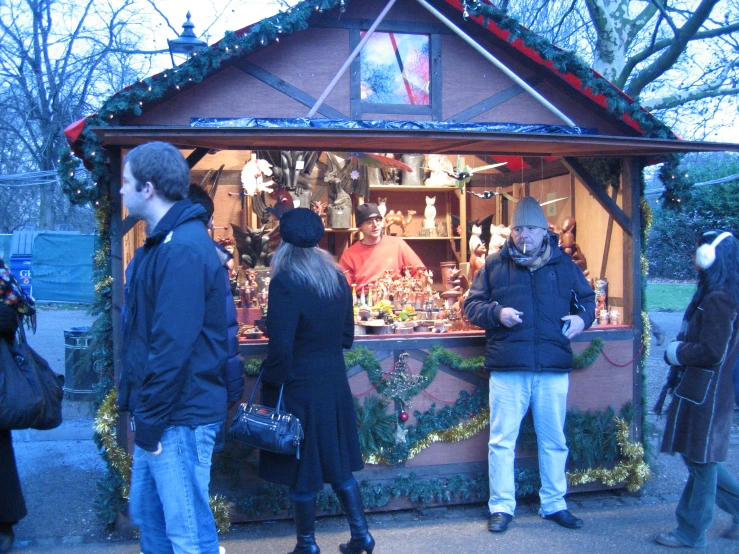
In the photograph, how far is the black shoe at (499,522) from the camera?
4527 mm

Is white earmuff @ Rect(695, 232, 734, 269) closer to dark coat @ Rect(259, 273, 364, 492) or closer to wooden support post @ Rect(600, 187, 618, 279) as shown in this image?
wooden support post @ Rect(600, 187, 618, 279)

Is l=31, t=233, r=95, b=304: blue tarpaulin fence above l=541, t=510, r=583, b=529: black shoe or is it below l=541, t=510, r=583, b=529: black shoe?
above

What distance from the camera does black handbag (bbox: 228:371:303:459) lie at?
3.58 metres

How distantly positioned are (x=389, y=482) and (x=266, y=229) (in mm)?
2691

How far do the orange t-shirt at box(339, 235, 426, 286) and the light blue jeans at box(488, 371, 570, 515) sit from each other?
2042mm

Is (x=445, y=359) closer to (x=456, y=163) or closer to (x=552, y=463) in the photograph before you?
(x=552, y=463)

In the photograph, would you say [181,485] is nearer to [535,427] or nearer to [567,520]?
[535,427]

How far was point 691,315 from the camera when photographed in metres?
4.14

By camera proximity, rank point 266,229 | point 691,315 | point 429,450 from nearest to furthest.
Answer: point 691,315 → point 429,450 → point 266,229

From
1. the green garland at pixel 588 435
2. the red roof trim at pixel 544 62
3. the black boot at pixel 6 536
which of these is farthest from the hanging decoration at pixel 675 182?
the black boot at pixel 6 536

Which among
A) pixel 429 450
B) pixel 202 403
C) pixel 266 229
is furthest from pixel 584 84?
pixel 202 403

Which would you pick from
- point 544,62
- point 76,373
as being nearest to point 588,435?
point 544,62

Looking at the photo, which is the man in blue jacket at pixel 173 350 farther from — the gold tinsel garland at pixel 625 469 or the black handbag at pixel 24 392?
the gold tinsel garland at pixel 625 469

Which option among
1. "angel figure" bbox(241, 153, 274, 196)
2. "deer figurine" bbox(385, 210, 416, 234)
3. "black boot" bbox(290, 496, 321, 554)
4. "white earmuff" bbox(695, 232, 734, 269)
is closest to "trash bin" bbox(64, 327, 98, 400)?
"angel figure" bbox(241, 153, 274, 196)
